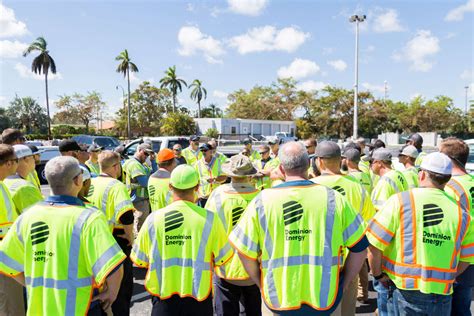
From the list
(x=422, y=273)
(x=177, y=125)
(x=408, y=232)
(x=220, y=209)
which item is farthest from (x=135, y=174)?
(x=177, y=125)

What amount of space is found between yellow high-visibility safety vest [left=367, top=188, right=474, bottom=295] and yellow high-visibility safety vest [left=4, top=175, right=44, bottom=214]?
3.07 m

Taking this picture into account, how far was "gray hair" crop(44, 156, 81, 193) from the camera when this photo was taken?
7.53 feet

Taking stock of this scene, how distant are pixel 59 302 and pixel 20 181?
65.5 inches

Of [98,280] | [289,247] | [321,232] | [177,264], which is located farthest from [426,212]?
[98,280]

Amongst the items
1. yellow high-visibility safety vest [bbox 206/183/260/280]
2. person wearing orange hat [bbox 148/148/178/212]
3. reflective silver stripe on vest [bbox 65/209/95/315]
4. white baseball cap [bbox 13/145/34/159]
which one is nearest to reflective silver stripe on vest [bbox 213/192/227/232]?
yellow high-visibility safety vest [bbox 206/183/260/280]

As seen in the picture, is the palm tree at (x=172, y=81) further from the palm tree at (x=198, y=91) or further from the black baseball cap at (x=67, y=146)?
the black baseball cap at (x=67, y=146)

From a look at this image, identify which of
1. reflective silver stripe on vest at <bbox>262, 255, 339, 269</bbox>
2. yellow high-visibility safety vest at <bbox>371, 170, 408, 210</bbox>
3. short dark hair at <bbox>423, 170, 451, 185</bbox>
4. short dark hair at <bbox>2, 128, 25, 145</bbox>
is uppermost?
short dark hair at <bbox>2, 128, 25, 145</bbox>

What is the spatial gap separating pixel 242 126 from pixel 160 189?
4583cm

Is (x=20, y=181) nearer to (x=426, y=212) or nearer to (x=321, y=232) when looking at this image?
(x=321, y=232)

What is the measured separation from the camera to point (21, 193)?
3.29 meters

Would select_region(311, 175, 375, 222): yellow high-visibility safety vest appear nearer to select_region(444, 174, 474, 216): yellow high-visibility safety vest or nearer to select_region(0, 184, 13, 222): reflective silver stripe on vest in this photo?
select_region(444, 174, 474, 216): yellow high-visibility safety vest

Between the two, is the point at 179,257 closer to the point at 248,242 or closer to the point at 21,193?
the point at 248,242

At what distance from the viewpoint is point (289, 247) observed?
7.57 ft

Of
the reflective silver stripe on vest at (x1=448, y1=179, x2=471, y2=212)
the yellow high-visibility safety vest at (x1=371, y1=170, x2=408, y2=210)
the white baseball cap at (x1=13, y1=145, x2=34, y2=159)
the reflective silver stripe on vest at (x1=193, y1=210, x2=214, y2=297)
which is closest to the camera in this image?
the reflective silver stripe on vest at (x1=193, y1=210, x2=214, y2=297)
